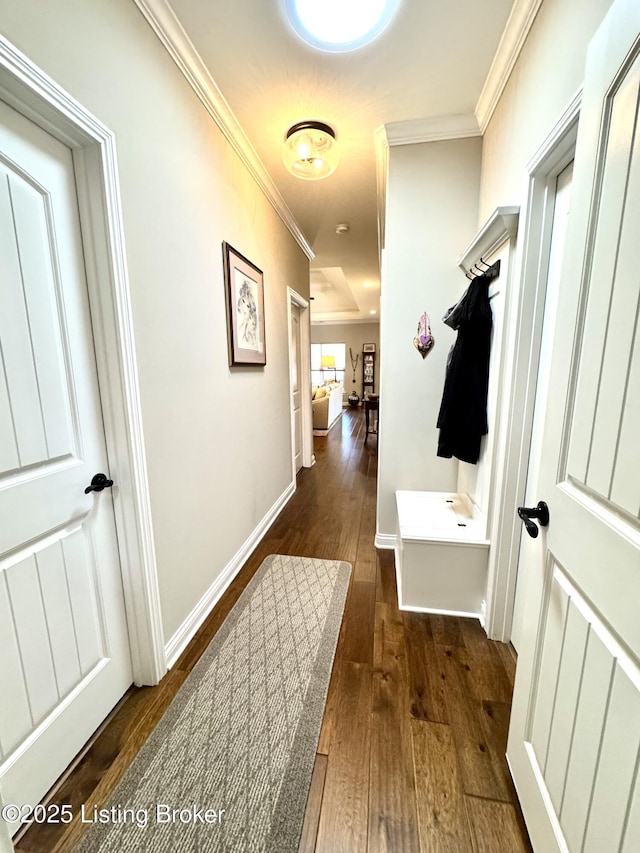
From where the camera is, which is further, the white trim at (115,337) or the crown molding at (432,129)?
the crown molding at (432,129)

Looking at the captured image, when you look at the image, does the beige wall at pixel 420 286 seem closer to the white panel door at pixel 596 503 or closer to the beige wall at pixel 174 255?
the beige wall at pixel 174 255

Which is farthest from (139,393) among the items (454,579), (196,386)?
(454,579)

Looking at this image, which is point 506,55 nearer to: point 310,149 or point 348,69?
point 348,69

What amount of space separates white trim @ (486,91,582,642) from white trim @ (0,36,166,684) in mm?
1510

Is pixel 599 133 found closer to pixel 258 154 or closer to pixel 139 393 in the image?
pixel 139 393

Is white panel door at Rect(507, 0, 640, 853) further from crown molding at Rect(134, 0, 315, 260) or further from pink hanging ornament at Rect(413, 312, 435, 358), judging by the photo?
crown molding at Rect(134, 0, 315, 260)

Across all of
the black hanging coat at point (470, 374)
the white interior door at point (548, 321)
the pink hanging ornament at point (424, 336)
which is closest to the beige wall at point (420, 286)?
the pink hanging ornament at point (424, 336)

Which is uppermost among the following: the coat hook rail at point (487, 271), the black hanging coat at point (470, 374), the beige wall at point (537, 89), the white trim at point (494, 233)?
the beige wall at point (537, 89)

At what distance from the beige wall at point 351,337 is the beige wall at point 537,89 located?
872 cm

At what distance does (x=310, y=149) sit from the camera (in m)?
1.99

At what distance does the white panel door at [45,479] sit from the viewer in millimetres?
926

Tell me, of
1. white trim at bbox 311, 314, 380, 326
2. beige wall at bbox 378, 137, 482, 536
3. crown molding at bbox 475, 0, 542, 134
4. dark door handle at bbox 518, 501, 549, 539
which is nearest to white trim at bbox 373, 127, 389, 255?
beige wall at bbox 378, 137, 482, 536

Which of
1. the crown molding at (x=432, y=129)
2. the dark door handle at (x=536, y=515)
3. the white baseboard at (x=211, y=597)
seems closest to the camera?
the dark door handle at (x=536, y=515)

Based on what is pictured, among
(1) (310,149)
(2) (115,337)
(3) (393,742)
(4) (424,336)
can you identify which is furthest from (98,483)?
(1) (310,149)
